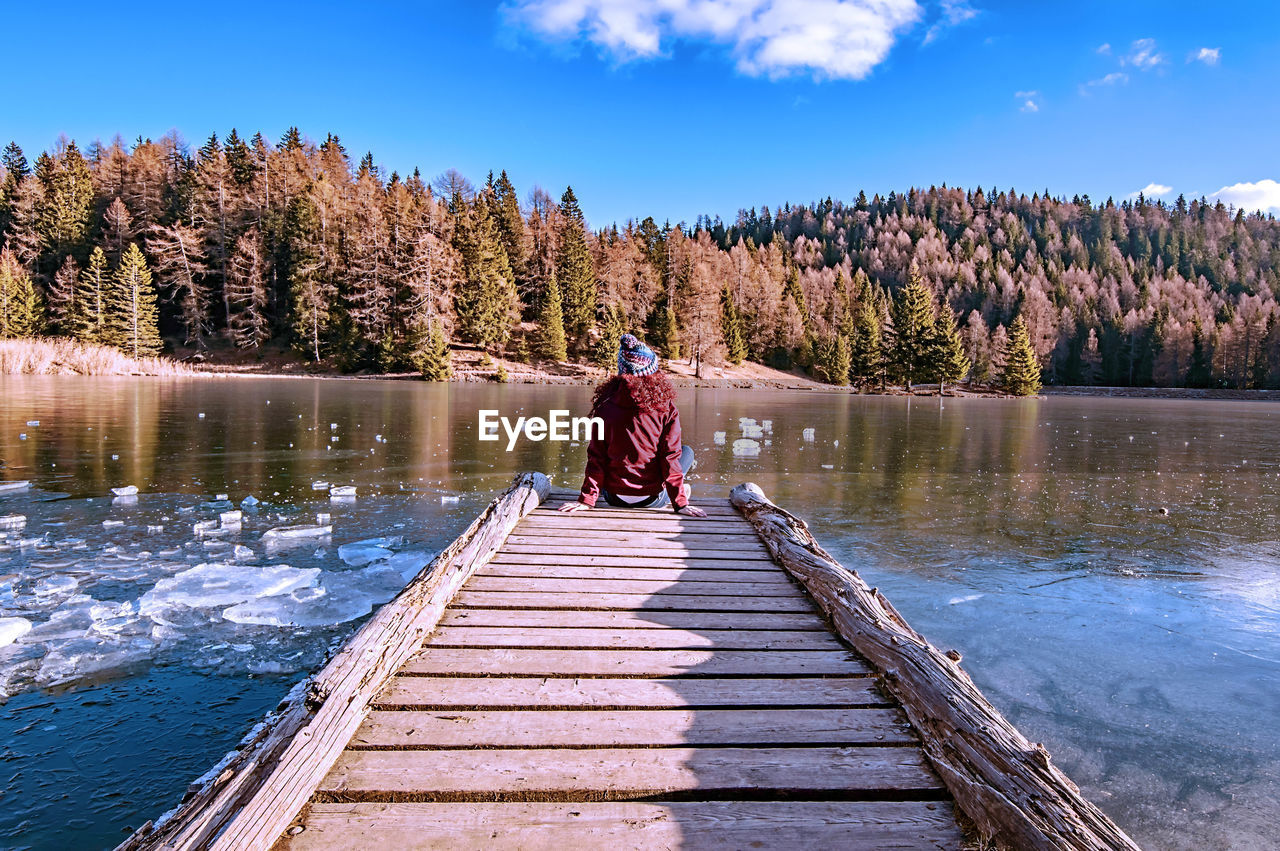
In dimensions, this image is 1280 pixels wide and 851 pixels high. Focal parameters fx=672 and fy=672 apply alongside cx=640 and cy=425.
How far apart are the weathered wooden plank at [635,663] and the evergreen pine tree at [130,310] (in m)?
61.7

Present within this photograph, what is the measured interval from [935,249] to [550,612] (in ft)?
456

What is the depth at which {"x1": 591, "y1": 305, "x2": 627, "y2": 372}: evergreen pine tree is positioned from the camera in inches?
2414

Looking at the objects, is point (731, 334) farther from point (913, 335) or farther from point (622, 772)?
point (622, 772)

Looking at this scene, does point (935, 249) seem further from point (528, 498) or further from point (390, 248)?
point (528, 498)

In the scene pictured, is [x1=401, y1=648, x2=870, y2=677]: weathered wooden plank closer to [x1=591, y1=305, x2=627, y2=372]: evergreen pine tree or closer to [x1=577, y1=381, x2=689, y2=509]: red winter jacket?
[x1=577, y1=381, x2=689, y2=509]: red winter jacket

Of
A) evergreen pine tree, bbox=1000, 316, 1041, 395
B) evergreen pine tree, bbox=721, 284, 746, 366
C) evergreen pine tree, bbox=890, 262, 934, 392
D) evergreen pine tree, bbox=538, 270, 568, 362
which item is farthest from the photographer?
evergreen pine tree, bbox=721, 284, 746, 366

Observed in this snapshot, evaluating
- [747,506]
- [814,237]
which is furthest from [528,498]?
[814,237]

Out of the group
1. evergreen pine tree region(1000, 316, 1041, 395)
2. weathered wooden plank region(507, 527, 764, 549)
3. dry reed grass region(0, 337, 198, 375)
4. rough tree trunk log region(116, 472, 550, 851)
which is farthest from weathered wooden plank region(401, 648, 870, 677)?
evergreen pine tree region(1000, 316, 1041, 395)

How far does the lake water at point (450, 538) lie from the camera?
3547mm

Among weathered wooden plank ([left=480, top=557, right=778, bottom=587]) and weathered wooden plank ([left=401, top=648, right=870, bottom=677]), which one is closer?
weathered wooden plank ([left=401, top=648, right=870, bottom=677])

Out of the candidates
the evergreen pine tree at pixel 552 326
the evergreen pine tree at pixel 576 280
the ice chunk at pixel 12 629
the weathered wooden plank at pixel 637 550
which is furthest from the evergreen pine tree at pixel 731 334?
the ice chunk at pixel 12 629

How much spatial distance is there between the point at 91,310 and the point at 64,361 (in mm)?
13070

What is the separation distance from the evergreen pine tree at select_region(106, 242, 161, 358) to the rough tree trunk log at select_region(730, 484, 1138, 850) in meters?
63.0

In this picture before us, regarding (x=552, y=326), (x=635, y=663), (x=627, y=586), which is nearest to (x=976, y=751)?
(x=635, y=663)
